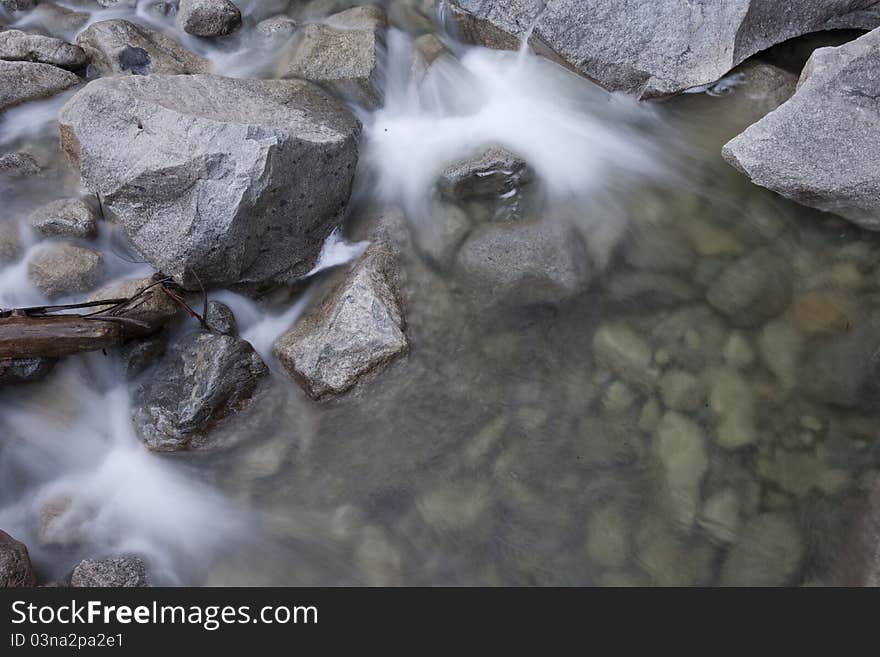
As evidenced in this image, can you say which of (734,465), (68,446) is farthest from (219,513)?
(734,465)

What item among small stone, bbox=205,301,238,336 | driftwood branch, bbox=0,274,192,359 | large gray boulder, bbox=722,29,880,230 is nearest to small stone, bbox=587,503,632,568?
large gray boulder, bbox=722,29,880,230

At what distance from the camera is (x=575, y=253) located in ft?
12.7

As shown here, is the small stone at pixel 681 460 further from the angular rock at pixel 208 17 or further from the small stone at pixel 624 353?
the angular rock at pixel 208 17

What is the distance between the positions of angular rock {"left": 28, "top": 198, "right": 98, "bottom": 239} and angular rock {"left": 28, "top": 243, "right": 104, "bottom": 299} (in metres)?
0.11

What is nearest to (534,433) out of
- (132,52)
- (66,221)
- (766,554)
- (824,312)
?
(766,554)

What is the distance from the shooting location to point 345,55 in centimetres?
445

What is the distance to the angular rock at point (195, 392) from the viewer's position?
11.4 ft

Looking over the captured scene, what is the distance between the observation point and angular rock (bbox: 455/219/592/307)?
3.80 meters

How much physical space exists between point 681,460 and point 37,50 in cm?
477

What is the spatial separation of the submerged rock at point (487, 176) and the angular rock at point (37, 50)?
2740mm

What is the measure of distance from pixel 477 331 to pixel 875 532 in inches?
85.7

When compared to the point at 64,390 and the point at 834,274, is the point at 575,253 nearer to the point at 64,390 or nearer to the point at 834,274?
the point at 834,274

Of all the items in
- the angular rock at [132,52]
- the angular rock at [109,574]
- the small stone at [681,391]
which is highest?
the angular rock at [132,52]

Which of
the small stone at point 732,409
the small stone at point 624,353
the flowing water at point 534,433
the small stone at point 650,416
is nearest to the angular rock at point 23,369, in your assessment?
the flowing water at point 534,433
